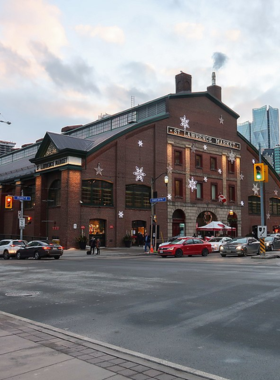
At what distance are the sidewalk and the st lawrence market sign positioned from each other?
43.0 m

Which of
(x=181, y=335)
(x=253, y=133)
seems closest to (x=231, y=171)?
(x=253, y=133)

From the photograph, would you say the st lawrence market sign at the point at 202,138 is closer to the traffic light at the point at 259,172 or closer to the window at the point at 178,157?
the window at the point at 178,157

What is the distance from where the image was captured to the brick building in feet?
133

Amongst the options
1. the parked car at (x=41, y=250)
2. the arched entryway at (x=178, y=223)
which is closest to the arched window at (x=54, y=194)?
the parked car at (x=41, y=250)

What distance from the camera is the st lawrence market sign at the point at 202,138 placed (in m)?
48.6

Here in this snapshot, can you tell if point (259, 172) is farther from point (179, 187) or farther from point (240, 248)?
point (179, 187)

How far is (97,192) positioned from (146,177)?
7.09 metres

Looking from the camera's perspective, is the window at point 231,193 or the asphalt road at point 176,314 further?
the window at point 231,193

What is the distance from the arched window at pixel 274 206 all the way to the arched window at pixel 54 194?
35.6 metres

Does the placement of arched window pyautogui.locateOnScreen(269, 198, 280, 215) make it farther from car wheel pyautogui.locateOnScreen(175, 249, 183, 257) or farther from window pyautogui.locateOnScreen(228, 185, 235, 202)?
car wheel pyautogui.locateOnScreen(175, 249, 183, 257)

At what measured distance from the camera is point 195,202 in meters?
50.1

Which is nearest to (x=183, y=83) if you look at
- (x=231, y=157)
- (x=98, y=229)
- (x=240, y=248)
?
(x=231, y=157)

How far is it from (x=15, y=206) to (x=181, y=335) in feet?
152

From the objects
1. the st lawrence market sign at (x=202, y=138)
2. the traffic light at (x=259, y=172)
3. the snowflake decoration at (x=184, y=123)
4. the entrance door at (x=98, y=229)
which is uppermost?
the snowflake decoration at (x=184, y=123)
